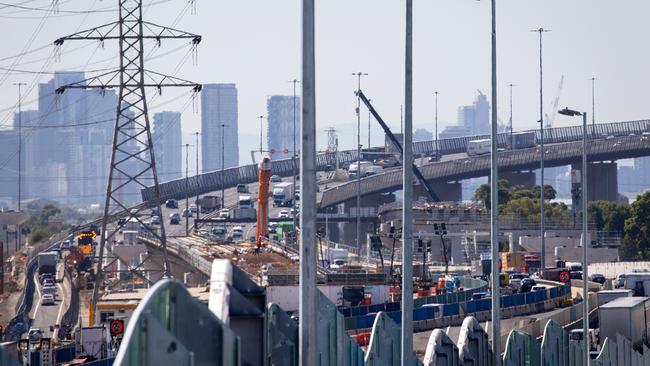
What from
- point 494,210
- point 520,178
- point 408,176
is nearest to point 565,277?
point 494,210

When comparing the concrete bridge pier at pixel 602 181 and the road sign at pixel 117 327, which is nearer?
the road sign at pixel 117 327

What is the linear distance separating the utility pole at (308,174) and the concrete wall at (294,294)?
144 ft

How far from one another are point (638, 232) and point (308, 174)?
11137 centimetres

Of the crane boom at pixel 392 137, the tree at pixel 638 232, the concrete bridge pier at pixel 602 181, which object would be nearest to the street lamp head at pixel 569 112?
the tree at pixel 638 232

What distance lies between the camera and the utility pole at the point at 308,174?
1755 centimetres

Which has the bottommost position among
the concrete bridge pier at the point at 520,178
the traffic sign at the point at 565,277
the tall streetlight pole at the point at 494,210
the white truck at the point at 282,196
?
the traffic sign at the point at 565,277

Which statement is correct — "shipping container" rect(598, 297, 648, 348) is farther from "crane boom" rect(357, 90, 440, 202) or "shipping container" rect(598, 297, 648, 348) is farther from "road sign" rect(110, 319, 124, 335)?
"crane boom" rect(357, 90, 440, 202)

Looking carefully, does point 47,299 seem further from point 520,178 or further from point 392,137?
point 520,178

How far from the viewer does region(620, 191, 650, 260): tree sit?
412 ft

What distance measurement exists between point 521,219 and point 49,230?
37.3 meters

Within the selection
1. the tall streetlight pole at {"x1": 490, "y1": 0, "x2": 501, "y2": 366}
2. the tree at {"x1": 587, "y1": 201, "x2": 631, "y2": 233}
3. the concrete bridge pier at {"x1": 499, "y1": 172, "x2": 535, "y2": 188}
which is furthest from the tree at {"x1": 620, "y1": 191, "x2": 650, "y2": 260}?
the tall streetlight pole at {"x1": 490, "y1": 0, "x2": 501, "y2": 366}

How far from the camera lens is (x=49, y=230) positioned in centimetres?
13462

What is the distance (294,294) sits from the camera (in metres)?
69.0

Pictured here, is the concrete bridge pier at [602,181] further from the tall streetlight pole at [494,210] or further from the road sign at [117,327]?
the tall streetlight pole at [494,210]
